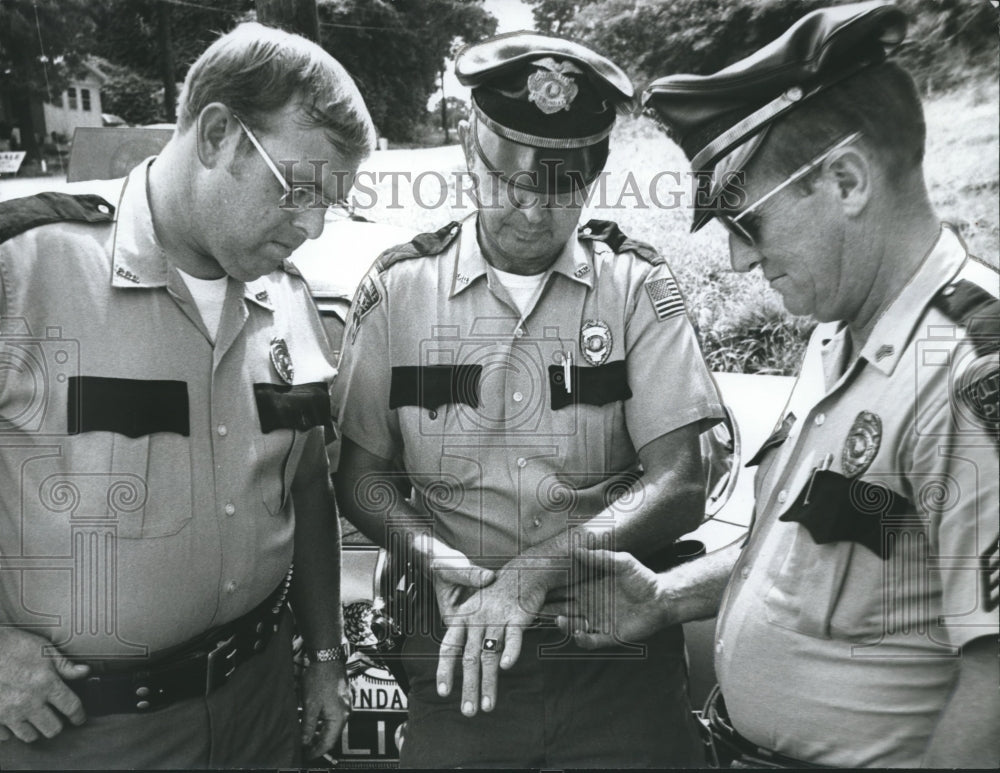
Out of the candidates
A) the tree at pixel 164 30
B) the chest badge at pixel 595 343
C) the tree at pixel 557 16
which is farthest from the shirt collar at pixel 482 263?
the tree at pixel 164 30

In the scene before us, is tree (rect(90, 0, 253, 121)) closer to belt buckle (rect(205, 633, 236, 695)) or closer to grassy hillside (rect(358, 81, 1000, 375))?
grassy hillside (rect(358, 81, 1000, 375))

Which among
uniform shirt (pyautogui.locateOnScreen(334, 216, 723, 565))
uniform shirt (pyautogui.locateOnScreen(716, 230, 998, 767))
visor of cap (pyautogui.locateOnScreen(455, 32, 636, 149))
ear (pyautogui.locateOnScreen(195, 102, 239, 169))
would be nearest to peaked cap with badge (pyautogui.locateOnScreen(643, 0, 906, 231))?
visor of cap (pyautogui.locateOnScreen(455, 32, 636, 149))

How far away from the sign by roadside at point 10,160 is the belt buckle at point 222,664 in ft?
3.97

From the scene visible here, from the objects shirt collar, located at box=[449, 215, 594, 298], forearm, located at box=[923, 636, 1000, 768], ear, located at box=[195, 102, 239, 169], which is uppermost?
ear, located at box=[195, 102, 239, 169]

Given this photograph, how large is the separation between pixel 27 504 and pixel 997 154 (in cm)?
232

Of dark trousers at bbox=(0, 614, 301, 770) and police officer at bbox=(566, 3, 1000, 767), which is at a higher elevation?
police officer at bbox=(566, 3, 1000, 767)

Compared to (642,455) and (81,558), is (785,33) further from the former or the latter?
(81,558)

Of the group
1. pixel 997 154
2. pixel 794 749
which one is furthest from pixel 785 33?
pixel 794 749

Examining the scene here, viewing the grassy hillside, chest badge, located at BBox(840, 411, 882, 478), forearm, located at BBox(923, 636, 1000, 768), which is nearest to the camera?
forearm, located at BBox(923, 636, 1000, 768)

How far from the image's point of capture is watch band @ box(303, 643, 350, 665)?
240 cm

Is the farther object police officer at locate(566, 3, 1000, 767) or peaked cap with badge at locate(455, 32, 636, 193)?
peaked cap with badge at locate(455, 32, 636, 193)

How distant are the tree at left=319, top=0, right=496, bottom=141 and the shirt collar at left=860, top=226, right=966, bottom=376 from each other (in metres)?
1.10

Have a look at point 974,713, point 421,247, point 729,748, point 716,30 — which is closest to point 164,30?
point 421,247

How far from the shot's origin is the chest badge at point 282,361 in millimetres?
2211
